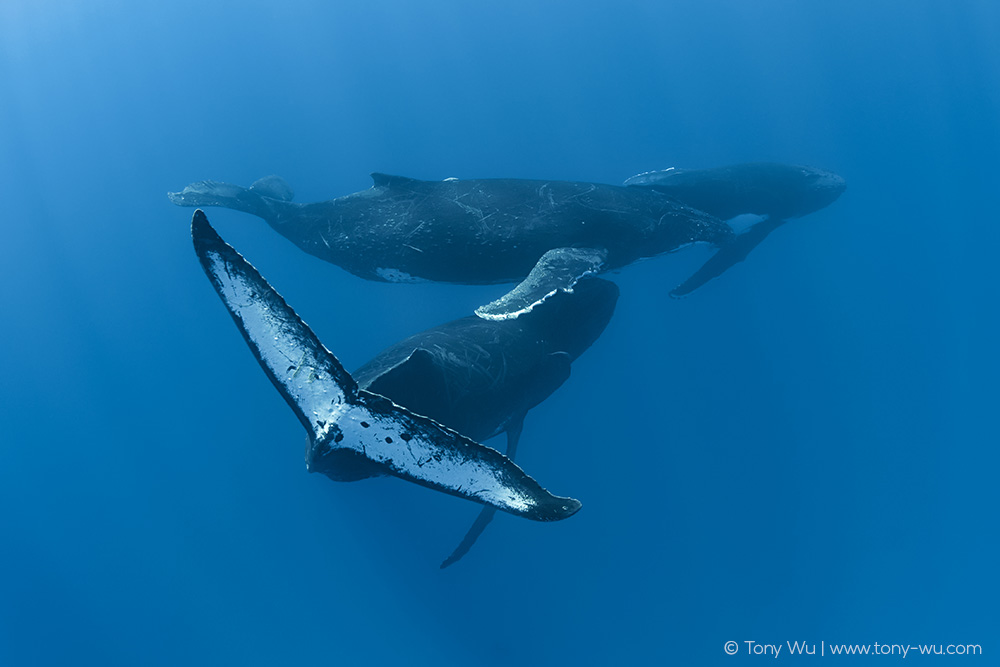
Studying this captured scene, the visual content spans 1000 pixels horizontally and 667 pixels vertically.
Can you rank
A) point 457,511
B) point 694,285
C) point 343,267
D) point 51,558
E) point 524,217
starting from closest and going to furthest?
point 524,217 < point 343,267 < point 457,511 < point 694,285 < point 51,558

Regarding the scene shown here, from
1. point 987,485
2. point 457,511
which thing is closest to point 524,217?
point 457,511

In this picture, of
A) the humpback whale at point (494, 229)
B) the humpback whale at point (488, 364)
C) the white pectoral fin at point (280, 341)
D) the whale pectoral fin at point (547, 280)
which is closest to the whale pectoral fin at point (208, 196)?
the humpback whale at point (494, 229)

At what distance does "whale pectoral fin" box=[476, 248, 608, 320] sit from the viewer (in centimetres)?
712

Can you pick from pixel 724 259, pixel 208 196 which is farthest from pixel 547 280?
pixel 208 196

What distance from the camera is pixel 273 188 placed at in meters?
13.7

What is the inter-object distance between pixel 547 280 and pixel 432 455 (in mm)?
4387

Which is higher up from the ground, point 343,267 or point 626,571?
point 343,267

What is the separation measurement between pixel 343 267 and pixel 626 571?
28.9 ft

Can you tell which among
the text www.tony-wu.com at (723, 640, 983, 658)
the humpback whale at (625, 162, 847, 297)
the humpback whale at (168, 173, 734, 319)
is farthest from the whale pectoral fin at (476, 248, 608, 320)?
the text www.tony-wu.com at (723, 640, 983, 658)

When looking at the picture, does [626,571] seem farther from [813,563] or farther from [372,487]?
[372,487]

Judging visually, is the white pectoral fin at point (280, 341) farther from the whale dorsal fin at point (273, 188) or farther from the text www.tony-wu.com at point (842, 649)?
the text www.tony-wu.com at point (842, 649)

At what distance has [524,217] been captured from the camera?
9172 millimetres

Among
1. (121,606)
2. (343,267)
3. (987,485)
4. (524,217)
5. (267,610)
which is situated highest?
(987,485)

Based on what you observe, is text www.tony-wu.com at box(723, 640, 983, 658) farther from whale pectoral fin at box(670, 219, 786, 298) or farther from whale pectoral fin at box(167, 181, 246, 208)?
whale pectoral fin at box(167, 181, 246, 208)
